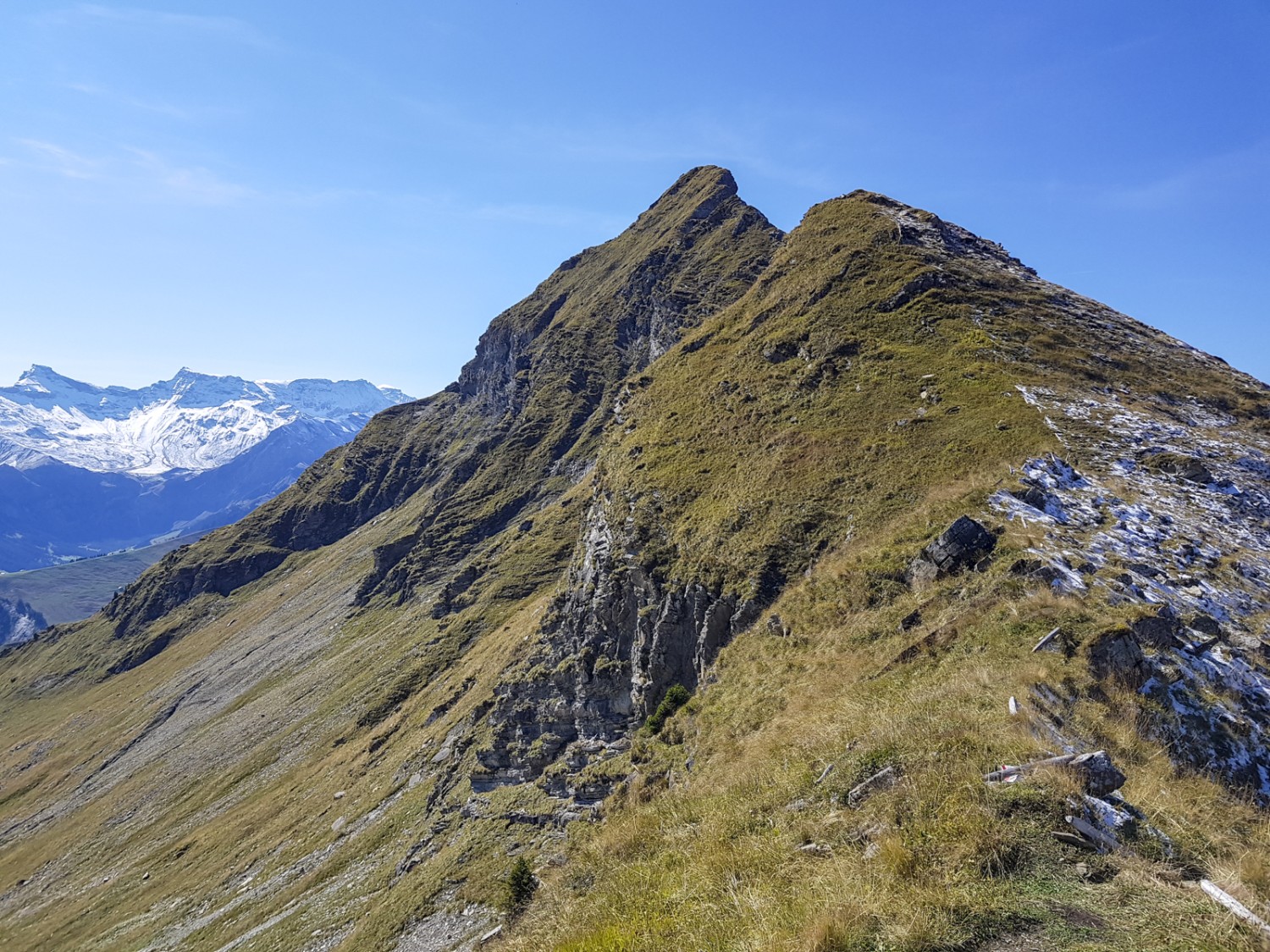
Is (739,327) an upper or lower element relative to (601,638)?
upper

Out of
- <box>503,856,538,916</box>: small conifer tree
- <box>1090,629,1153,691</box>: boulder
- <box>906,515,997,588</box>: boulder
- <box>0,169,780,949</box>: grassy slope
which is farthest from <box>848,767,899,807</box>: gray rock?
<box>0,169,780,949</box>: grassy slope

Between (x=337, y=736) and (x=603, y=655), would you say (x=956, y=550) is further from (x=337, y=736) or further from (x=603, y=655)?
(x=337, y=736)

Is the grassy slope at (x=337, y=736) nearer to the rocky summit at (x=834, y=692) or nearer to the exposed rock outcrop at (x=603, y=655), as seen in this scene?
the rocky summit at (x=834, y=692)

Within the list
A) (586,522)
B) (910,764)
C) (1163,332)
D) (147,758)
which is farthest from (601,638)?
(147,758)

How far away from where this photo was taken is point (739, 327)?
7144 centimetres

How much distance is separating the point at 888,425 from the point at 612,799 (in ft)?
93.5

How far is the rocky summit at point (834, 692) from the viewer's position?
9680 millimetres

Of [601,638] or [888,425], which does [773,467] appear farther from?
[601,638]

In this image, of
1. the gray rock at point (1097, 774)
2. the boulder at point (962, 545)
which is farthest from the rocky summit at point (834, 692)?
the boulder at point (962, 545)

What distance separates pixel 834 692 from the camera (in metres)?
22.0

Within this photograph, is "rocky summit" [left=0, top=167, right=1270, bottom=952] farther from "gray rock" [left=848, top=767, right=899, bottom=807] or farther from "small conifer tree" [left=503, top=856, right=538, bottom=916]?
"small conifer tree" [left=503, top=856, right=538, bottom=916]

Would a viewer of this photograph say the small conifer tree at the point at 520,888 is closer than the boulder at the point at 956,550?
Yes

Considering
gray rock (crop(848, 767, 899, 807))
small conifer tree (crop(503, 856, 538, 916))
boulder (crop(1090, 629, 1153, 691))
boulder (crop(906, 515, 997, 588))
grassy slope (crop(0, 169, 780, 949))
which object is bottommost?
grassy slope (crop(0, 169, 780, 949))

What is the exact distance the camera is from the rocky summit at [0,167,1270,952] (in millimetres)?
9680
